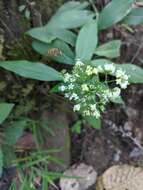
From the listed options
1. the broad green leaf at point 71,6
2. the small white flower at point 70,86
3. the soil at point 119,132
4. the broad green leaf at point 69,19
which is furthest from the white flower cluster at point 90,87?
the soil at point 119,132

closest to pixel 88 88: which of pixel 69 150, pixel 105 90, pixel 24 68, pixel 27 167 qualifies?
pixel 105 90

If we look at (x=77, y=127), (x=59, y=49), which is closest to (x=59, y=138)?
(x=77, y=127)

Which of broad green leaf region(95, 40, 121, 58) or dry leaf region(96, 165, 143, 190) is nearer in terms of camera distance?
broad green leaf region(95, 40, 121, 58)

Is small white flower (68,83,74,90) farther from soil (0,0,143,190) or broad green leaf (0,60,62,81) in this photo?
soil (0,0,143,190)

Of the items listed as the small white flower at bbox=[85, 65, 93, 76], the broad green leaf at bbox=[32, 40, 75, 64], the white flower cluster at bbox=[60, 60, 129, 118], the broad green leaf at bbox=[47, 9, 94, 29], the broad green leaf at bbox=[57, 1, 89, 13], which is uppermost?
the broad green leaf at bbox=[57, 1, 89, 13]

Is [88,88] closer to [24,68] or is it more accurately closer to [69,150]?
[24,68]

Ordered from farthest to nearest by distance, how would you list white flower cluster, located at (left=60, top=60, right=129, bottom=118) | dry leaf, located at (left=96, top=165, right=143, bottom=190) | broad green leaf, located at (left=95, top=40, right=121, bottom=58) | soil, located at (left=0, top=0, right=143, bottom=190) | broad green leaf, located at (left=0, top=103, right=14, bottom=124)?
soil, located at (left=0, top=0, right=143, bottom=190) → dry leaf, located at (left=96, top=165, right=143, bottom=190) → broad green leaf, located at (left=95, top=40, right=121, bottom=58) → broad green leaf, located at (left=0, top=103, right=14, bottom=124) → white flower cluster, located at (left=60, top=60, right=129, bottom=118)

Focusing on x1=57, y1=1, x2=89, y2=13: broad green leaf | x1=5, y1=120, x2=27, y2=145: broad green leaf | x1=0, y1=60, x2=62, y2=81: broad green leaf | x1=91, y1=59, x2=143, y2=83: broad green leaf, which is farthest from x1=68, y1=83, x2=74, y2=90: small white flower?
x1=57, y1=1, x2=89, y2=13: broad green leaf
